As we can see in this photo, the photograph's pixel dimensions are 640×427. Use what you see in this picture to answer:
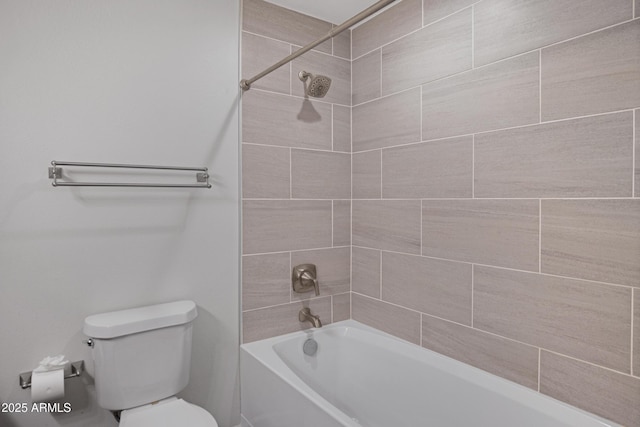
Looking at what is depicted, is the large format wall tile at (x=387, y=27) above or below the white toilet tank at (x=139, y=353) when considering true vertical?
above

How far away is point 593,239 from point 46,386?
204 cm

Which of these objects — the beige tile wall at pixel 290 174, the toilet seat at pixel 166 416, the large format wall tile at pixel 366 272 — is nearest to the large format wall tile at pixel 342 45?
the beige tile wall at pixel 290 174

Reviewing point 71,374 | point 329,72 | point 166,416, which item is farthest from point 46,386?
point 329,72

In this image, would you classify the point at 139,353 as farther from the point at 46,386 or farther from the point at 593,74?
the point at 593,74

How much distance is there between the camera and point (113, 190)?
1717 mm

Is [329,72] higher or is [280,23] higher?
[280,23]

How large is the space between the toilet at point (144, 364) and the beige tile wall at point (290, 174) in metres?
0.43

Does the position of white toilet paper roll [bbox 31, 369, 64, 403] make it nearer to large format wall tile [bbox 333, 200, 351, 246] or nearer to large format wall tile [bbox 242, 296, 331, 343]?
large format wall tile [bbox 242, 296, 331, 343]

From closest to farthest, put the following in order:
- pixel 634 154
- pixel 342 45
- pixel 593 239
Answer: pixel 634 154
pixel 593 239
pixel 342 45

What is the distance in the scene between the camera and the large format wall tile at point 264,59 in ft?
6.68

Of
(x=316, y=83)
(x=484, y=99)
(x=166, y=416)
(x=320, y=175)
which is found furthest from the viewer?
(x=320, y=175)

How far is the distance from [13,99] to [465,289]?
2012 mm

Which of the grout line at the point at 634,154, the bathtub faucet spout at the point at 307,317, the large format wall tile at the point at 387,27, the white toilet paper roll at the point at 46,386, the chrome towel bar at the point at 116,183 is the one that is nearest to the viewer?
the grout line at the point at 634,154

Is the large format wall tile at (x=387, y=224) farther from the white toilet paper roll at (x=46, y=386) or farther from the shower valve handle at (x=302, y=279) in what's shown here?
the white toilet paper roll at (x=46, y=386)
